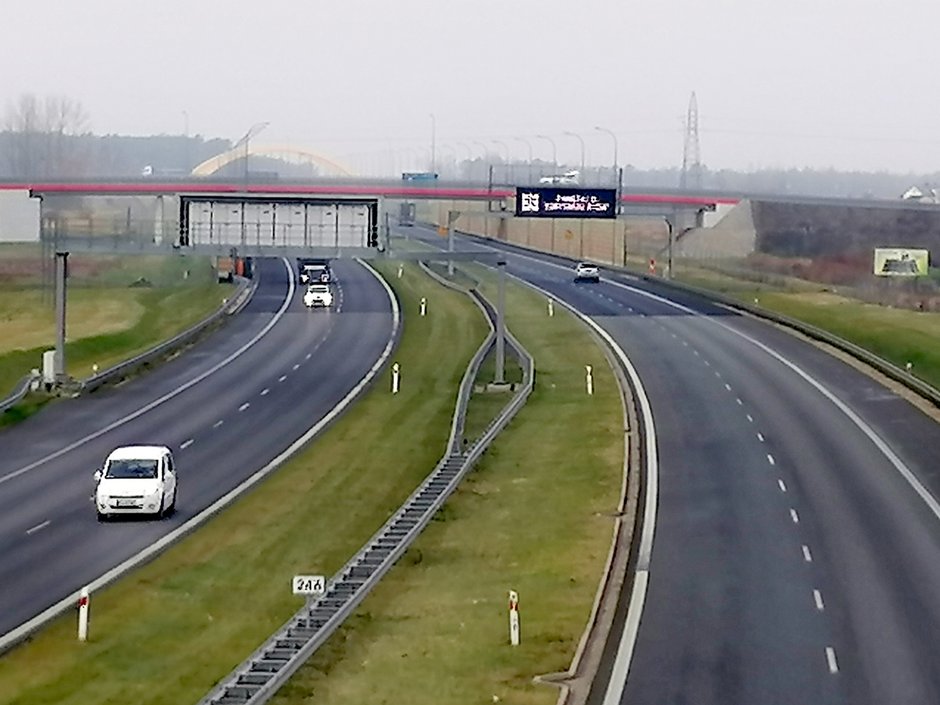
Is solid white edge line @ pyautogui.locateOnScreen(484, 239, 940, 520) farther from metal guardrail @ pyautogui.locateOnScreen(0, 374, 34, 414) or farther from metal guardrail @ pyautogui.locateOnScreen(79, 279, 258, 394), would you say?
metal guardrail @ pyautogui.locateOnScreen(0, 374, 34, 414)

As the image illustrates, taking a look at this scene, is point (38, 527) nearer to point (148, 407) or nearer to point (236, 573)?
point (236, 573)

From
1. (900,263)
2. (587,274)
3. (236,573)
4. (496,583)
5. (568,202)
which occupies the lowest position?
(236,573)

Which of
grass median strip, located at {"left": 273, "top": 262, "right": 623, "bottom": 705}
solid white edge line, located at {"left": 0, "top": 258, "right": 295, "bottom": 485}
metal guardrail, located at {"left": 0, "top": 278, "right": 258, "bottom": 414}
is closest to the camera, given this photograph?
grass median strip, located at {"left": 273, "top": 262, "right": 623, "bottom": 705}

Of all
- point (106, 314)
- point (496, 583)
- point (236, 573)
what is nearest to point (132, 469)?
point (236, 573)

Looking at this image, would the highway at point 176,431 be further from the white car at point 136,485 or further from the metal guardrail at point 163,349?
the metal guardrail at point 163,349

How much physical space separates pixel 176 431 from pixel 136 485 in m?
14.0

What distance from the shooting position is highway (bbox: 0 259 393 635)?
36.0 metres

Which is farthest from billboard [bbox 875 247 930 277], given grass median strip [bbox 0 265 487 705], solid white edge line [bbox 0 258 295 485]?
grass median strip [bbox 0 265 487 705]

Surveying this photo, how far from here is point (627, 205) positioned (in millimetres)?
93062

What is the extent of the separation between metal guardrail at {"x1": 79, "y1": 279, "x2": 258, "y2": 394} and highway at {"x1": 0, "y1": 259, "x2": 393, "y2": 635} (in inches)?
27.2

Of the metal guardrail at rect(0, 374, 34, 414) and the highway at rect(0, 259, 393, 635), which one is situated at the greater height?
the metal guardrail at rect(0, 374, 34, 414)

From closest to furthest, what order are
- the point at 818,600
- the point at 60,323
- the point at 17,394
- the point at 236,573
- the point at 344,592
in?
the point at 344,592
the point at 818,600
the point at 236,573
the point at 17,394
the point at 60,323

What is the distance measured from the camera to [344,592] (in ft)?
100

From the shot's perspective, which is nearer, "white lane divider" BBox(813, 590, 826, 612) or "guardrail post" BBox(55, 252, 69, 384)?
"white lane divider" BBox(813, 590, 826, 612)
